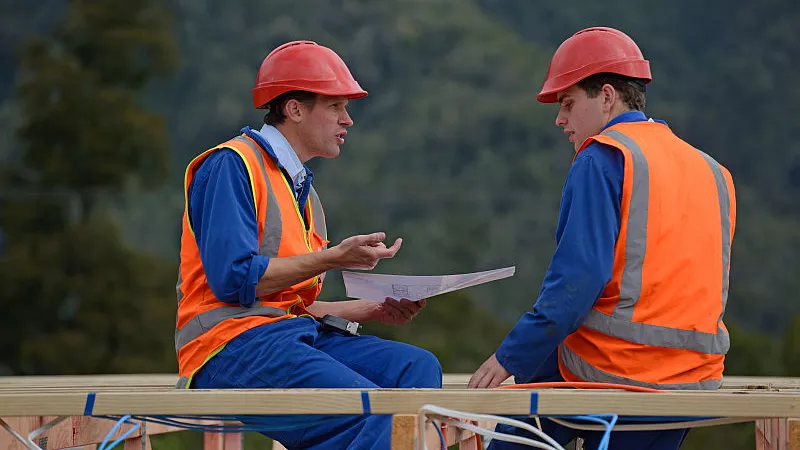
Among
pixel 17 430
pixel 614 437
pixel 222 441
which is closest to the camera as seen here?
pixel 614 437

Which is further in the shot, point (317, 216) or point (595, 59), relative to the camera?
point (317, 216)

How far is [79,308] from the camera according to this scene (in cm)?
722

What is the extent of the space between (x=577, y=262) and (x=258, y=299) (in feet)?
3.13

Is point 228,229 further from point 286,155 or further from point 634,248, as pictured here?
point 634,248

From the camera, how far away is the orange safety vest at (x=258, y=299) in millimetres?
3307

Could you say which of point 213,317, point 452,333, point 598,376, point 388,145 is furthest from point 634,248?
point 388,145

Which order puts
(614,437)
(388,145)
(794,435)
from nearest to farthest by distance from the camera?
(794,435), (614,437), (388,145)

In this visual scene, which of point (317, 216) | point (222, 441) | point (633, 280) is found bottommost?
point (222, 441)

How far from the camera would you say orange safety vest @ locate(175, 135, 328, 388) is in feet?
10.8

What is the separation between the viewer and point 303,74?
3.66 meters

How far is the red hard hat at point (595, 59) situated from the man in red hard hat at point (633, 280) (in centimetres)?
22

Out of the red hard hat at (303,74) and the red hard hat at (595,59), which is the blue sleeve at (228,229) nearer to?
the red hard hat at (303,74)

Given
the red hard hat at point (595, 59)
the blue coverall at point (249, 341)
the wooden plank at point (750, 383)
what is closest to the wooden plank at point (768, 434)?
the wooden plank at point (750, 383)

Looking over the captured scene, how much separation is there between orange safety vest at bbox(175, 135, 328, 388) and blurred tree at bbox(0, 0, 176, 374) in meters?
3.84
